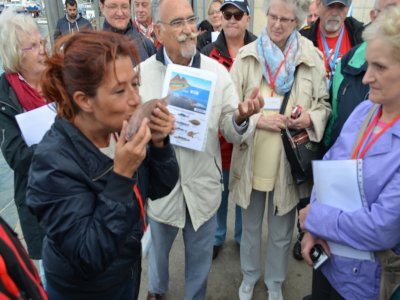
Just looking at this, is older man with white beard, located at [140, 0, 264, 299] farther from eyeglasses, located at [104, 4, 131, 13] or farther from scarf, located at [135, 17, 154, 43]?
scarf, located at [135, 17, 154, 43]

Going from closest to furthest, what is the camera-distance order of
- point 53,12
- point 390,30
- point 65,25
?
point 390,30, point 53,12, point 65,25

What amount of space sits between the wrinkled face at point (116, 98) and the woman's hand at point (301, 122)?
3.98 ft

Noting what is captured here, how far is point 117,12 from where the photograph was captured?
146 inches

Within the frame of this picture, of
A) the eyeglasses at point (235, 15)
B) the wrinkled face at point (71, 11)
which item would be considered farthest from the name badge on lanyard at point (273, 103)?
the wrinkled face at point (71, 11)

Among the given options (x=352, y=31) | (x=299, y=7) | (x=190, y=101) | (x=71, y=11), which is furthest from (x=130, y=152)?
(x=71, y=11)

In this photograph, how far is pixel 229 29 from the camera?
323 cm

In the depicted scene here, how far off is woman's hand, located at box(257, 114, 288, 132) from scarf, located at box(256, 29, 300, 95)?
7.0 inches

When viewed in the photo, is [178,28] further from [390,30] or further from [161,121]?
[390,30]

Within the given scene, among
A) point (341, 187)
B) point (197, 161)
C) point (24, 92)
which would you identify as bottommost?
point (197, 161)

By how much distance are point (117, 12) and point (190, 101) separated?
2.21m

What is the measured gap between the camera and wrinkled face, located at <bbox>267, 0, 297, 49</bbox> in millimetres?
2322

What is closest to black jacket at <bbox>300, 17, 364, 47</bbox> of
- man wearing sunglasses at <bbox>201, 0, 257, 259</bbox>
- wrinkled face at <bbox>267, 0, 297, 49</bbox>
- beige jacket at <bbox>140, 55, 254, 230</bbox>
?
man wearing sunglasses at <bbox>201, 0, 257, 259</bbox>

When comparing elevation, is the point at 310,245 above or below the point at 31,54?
below

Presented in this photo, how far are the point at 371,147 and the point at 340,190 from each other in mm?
252
